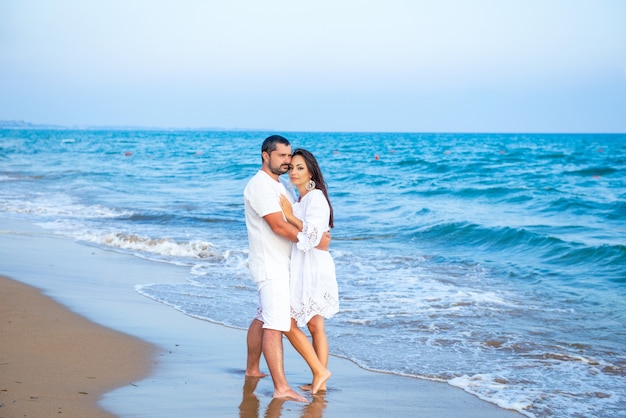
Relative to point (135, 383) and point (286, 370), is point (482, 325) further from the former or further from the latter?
point (135, 383)

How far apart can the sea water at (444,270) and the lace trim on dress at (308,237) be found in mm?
1507

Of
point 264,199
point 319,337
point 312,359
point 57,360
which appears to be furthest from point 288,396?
point 57,360

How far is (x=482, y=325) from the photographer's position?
7477 mm

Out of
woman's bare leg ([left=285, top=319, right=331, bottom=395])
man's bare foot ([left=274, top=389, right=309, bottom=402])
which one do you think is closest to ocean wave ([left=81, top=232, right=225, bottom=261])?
woman's bare leg ([left=285, top=319, right=331, bottom=395])

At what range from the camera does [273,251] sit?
197 inches

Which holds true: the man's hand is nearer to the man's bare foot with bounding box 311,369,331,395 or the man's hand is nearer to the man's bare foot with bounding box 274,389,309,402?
the man's bare foot with bounding box 311,369,331,395

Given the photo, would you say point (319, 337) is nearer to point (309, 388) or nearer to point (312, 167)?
point (309, 388)

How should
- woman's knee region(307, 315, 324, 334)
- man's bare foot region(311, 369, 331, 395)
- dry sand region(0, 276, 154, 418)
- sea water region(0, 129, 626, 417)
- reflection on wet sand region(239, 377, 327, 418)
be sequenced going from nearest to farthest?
1. dry sand region(0, 276, 154, 418)
2. reflection on wet sand region(239, 377, 327, 418)
3. man's bare foot region(311, 369, 331, 395)
4. woman's knee region(307, 315, 324, 334)
5. sea water region(0, 129, 626, 417)

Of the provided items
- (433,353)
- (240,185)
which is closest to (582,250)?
(433,353)

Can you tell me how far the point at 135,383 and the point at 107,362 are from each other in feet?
1.75

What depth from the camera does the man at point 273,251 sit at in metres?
4.87

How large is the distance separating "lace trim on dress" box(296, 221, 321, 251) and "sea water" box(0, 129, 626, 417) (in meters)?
1.51

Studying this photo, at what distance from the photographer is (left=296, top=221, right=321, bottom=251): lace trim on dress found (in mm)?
4844

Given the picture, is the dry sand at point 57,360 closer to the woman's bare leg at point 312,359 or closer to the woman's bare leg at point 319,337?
the woman's bare leg at point 312,359
